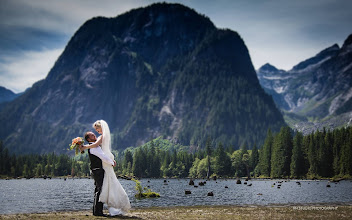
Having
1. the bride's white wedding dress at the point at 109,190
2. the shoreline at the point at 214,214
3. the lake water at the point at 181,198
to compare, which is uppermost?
the bride's white wedding dress at the point at 109,190

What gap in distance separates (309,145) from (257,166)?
38.3 metres

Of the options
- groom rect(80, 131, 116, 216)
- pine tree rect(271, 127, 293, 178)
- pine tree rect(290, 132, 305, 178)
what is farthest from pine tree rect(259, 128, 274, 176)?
groom rect(80, 131, 116, 216)

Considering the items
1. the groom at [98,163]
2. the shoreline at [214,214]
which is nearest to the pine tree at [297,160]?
the shoreline at [214,214]

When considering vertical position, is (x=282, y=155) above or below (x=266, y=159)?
above

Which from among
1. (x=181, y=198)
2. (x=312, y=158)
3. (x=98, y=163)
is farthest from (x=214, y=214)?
(x=312, y=158)

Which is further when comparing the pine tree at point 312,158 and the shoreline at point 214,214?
the pine tree at point 312,158

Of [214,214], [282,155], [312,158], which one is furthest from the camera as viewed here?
[282,155]

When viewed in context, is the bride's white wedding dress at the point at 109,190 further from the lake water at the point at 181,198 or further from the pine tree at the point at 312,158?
the pine tree at the point at 312,158

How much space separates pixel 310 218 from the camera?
94.4ft

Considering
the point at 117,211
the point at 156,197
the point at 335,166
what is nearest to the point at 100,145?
the point at 117,211

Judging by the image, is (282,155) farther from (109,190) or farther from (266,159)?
(109,190)

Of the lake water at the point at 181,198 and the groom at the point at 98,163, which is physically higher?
the groom at the point at 98,163

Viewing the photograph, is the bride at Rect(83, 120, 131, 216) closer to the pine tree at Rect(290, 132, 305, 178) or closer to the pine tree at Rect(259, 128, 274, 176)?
the pine tree at Rect(290, 132, 305, 178)

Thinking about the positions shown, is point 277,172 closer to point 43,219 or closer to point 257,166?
point 257,166
